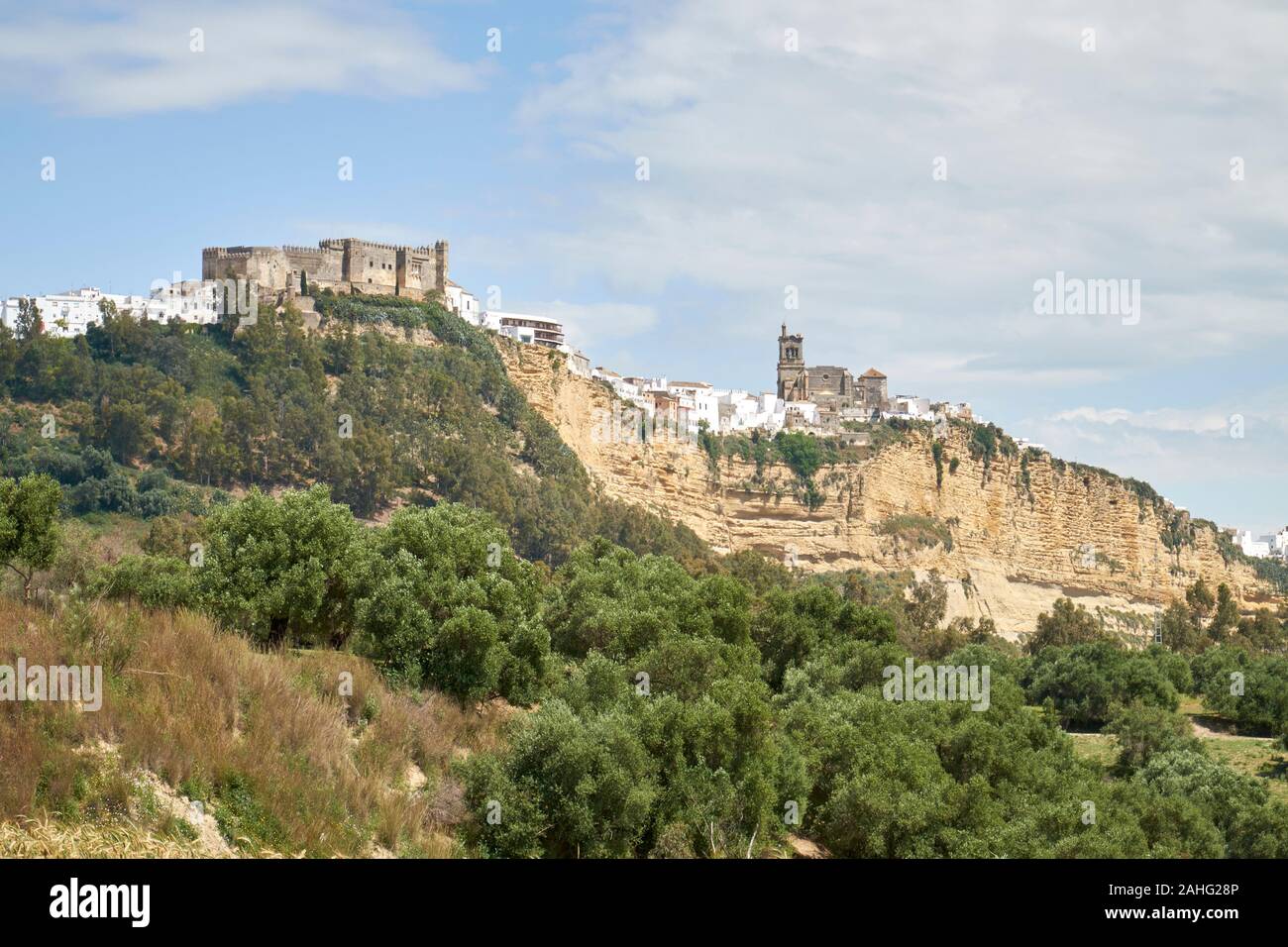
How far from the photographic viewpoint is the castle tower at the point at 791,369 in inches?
3930

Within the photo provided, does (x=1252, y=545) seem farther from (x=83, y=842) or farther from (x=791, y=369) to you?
(x=83, y=842)

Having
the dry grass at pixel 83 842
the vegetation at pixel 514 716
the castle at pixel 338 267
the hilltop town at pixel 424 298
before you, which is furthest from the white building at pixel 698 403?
the dry grass at pixel 83 842

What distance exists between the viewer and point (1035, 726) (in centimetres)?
3089

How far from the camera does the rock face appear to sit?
72.6 meters

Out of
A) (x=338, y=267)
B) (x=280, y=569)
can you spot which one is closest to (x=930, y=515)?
(x=338, y=267)

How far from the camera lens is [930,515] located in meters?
83.7

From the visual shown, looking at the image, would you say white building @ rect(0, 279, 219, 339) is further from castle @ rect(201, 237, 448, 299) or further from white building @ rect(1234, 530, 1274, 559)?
white building @ rect(1234, 530, 1274, 559)

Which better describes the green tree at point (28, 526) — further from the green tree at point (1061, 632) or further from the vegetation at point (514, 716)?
the green tree at point (1061, 632)

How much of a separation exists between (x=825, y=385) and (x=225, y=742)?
8958 centimetres

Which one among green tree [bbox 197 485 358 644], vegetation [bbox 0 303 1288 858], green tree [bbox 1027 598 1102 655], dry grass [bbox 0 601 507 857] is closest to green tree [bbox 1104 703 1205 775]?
vegetation [bbox 0 303 1288 858]

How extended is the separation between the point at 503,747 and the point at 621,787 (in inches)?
83.6

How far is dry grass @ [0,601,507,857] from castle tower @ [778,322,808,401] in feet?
273
